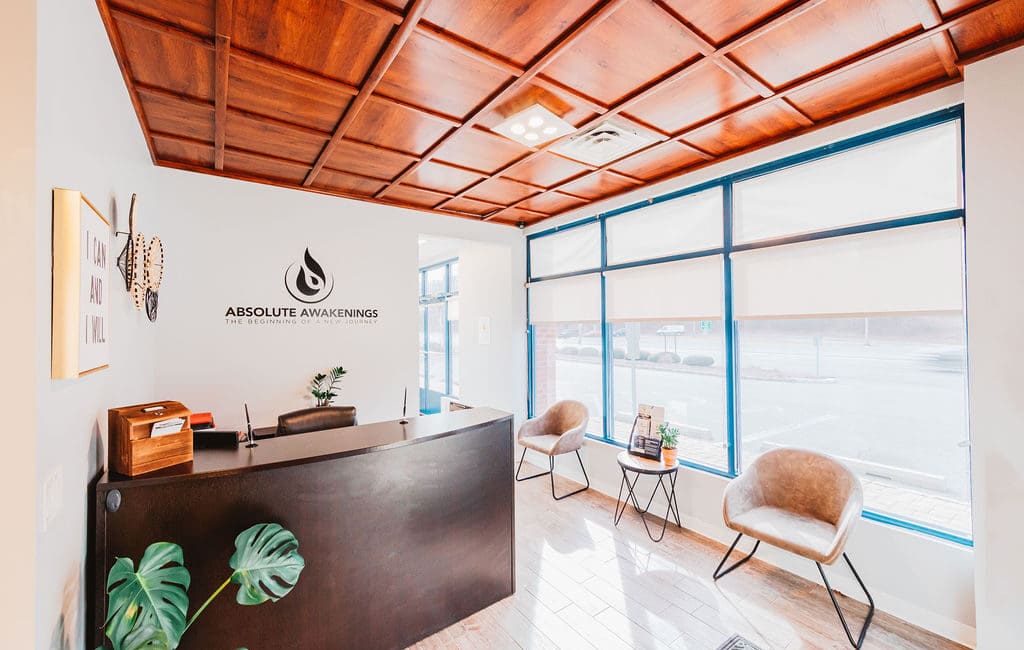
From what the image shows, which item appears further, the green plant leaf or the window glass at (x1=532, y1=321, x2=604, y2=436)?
the window glass at (x1=532, y1=321, x2=604, y2=436)

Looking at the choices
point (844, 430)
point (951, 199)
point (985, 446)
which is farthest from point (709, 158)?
point (985, 446)

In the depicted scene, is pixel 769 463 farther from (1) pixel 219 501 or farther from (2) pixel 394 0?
(2) pixel 394 0

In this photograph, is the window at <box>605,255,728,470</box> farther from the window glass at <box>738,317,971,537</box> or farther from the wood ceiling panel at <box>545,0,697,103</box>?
the wood ceiling panel at <box>545,0,697,103</box>

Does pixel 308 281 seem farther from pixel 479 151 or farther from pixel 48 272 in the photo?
pixel 48 272

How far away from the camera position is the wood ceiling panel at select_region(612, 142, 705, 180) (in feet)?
10.8

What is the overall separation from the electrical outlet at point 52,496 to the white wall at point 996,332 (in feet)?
12.0

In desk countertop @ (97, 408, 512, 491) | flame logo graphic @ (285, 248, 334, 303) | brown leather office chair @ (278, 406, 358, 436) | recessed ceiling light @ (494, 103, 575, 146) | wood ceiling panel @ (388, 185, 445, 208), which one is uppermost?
wood ceiling panel @ (388, 185, 445, 208)

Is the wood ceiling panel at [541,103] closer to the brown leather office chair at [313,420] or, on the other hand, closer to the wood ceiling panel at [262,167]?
the wood ceiling panel at [262,167]

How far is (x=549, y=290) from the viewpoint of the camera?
17.2 feet

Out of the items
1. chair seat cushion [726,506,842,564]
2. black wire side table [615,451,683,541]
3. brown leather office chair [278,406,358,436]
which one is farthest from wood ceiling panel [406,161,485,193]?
chair seat cushion [726,506,842,564]

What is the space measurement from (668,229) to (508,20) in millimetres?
2574

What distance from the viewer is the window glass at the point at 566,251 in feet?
15.6

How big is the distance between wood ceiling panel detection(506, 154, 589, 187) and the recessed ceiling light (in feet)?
1.30

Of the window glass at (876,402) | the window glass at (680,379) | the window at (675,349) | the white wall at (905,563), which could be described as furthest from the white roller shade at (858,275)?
the white wall at (905,563)
